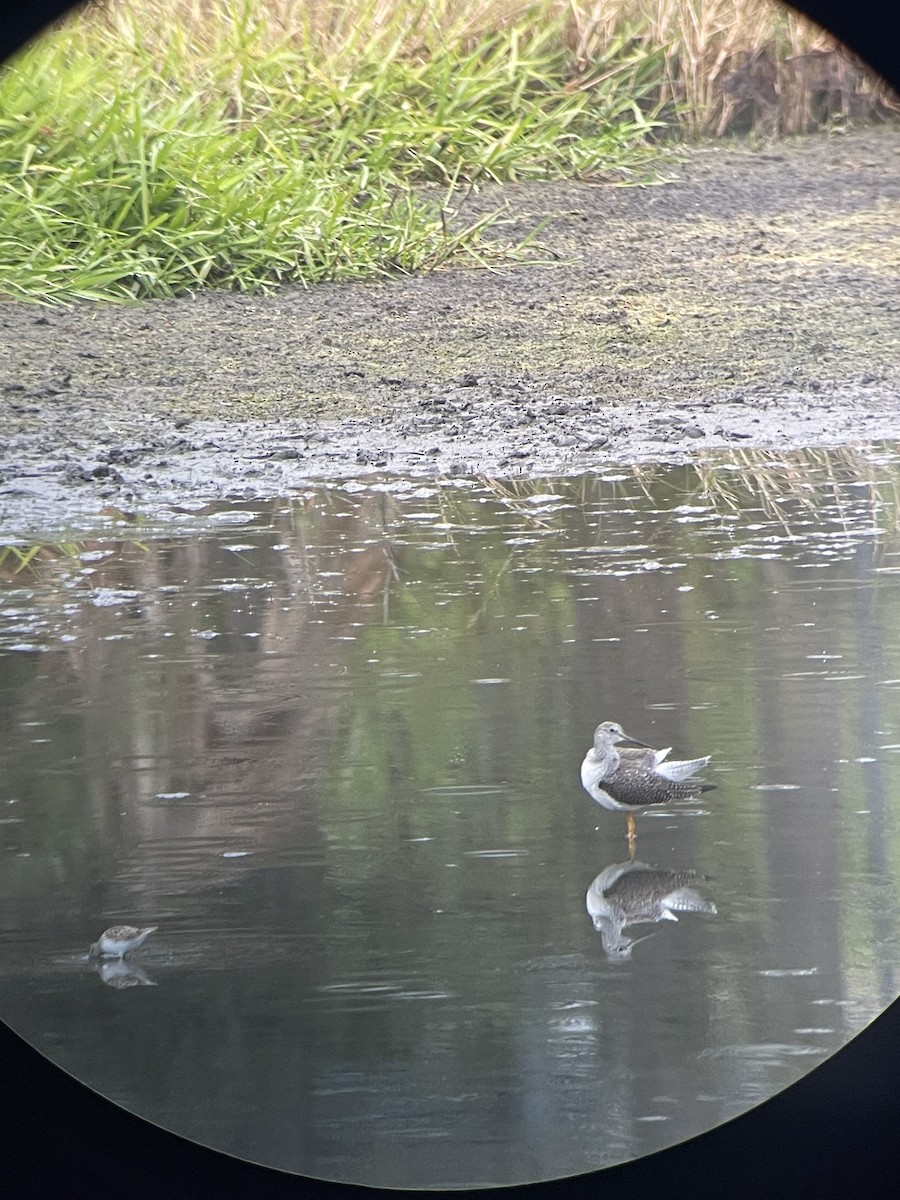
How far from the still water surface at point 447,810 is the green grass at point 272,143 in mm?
223

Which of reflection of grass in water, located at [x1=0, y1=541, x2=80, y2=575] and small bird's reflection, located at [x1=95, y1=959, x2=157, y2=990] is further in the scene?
reflection of grass in water, located at [x1=0, y1=541, x2=80, y2=575]

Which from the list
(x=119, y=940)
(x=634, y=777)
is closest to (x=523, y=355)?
(x=634, y=777)

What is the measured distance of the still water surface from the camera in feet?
2.66

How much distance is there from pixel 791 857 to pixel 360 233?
2.11 feet

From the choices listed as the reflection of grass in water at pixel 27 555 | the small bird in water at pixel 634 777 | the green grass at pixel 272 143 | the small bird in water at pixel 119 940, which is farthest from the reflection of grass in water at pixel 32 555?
the small bird in water at pixel 634 777

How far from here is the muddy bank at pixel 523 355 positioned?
1019mm

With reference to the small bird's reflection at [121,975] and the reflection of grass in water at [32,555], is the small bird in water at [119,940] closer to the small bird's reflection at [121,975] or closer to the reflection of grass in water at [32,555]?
the small bird's reflection at [121,975]

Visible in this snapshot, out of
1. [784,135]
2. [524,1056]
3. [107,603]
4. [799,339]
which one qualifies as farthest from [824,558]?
[107,603]

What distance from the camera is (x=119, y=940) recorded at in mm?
853

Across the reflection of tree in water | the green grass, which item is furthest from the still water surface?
the green grass

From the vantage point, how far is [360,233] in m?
1.01

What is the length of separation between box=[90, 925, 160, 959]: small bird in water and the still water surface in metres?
0.01

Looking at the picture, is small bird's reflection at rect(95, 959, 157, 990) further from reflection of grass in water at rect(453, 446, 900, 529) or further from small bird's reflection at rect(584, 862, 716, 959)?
reflection of grass in water at rect(453, 446, 900, 529)

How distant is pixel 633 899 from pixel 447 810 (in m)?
0.16
